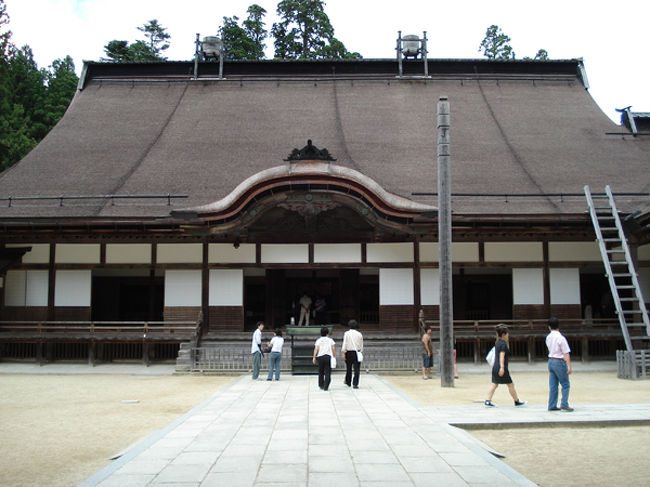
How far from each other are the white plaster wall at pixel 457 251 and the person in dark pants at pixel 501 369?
7.50 meters

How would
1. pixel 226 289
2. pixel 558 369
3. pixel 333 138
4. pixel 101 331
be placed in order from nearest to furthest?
pixel 558 369 < pixel 101 331 < pixel 226 289 < pixel 333 138

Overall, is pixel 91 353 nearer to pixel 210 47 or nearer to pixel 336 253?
pixel 336 253

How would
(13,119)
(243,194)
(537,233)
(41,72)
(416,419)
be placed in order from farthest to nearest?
(41,72) < (13,119) < (537,233) < (243,194) < (416,419)

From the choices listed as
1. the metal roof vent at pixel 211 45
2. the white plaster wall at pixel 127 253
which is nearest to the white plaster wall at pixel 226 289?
the white plaster wall at pixel 127 253

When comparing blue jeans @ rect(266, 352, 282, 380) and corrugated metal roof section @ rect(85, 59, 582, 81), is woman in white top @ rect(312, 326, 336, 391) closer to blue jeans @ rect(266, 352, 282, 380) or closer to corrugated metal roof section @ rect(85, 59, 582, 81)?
blue jeans @ rect(266, 352, 282, 380)

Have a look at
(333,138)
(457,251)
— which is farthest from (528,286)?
(333,138)

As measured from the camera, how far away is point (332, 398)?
9852 millimetres

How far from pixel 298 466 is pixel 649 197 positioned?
1507cm

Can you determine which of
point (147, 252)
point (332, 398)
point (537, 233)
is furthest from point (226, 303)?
point (537, 233)

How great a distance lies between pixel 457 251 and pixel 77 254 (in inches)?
434

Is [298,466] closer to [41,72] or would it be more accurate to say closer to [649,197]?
[649,197]

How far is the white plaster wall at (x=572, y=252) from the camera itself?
54.6ft

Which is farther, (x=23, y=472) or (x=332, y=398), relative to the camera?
(x=332, y=398)

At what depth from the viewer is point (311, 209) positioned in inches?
610
